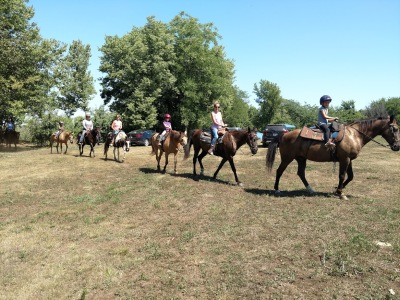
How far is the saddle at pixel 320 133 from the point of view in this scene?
10.3 meters

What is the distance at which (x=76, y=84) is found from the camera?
49062mm

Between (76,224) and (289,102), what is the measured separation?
127 metres

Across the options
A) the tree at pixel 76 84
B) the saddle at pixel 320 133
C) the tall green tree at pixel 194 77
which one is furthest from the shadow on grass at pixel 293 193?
the tree at pixel 76 84

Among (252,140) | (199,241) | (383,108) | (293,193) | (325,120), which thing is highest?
(383,108)

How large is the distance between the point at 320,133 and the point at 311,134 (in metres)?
0.30

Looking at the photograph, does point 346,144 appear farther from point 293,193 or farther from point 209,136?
point 209,136

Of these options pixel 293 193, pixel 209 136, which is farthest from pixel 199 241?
→ pixel 209 136

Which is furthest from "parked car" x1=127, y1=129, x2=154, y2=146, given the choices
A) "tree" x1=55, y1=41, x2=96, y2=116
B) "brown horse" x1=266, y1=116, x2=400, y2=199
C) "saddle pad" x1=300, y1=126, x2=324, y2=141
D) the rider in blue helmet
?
the rider in blue helmet

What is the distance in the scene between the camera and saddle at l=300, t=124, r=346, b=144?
1033 centimetres

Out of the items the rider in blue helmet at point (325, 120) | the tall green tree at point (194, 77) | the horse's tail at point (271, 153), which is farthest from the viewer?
the tall green tree at point (194, 77)

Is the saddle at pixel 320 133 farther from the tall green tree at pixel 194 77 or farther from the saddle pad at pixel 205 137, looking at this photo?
the tall green tree at pixel 194 77

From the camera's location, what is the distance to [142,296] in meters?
5.16

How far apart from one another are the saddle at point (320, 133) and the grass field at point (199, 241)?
201cm

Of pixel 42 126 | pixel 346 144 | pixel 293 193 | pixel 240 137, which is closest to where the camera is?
pixel 346 144
